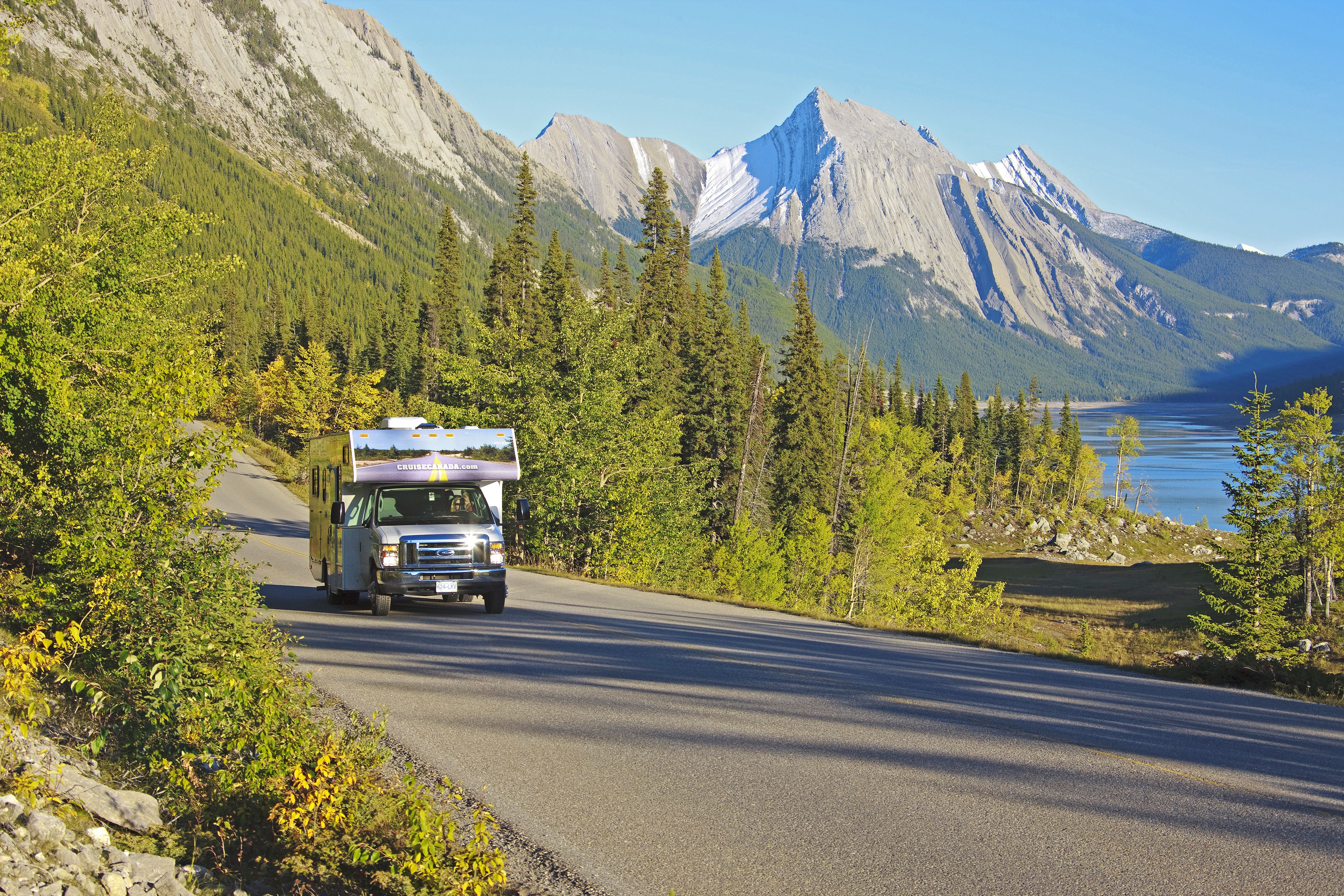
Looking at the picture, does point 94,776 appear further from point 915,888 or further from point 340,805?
point 915,888

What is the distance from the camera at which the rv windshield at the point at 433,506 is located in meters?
14.8

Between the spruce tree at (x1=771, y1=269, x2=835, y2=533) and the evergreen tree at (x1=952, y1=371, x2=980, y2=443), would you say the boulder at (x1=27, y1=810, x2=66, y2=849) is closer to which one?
the spruce tree at (x1=771, y1=269, x2=835, y2=533)

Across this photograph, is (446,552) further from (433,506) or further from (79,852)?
(79,852)

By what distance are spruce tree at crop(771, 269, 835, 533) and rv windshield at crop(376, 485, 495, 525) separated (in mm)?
33846

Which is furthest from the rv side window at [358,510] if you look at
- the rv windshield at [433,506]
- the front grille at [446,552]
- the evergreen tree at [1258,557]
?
the evergreen tree at [1258,557]

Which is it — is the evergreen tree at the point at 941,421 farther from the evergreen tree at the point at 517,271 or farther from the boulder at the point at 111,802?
the boulder at the point at 111,802

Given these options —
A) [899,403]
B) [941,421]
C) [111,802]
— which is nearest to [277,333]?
[899,403]

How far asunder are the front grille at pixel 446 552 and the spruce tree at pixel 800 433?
34343mm

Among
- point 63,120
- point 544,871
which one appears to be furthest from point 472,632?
point 63,120

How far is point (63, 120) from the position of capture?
6663 inches

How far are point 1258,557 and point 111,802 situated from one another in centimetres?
2743

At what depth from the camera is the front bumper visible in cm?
1430

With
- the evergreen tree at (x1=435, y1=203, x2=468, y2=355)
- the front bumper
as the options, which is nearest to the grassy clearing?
the evergreen tree at (x1=435, y1=203, x2=468, y2=355)

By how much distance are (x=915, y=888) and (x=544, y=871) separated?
204 cm
